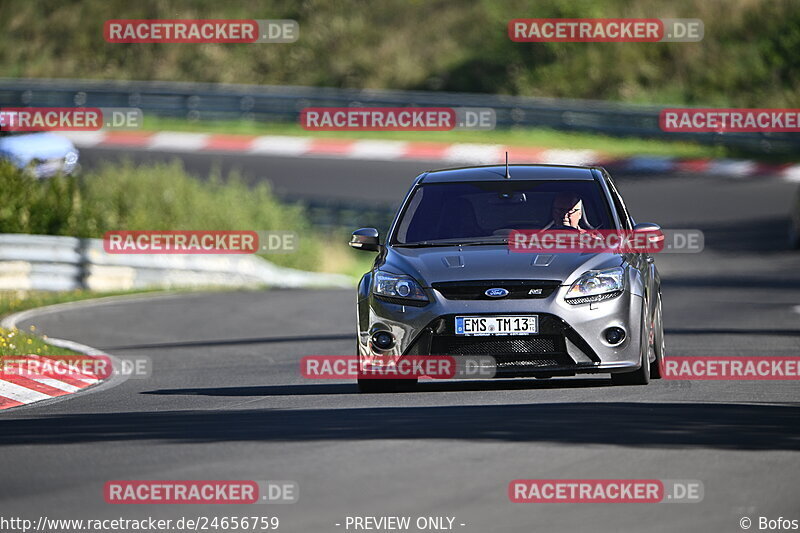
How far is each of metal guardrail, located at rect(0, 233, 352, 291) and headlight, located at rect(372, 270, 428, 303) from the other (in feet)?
35.5

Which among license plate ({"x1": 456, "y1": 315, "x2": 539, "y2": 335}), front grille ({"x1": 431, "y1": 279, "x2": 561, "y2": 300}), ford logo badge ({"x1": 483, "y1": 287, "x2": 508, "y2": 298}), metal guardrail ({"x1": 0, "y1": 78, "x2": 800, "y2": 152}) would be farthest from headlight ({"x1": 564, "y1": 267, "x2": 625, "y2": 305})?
metal guardrail ({"x1": 0, "y1": 78, "x2": 800, "y2": 152})

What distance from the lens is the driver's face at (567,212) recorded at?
11500mm

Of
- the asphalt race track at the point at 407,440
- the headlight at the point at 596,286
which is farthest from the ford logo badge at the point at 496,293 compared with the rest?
the asphalt race track at the point at 407,440

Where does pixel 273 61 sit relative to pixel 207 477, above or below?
above

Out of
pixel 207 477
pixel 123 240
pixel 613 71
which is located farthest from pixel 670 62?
pixel 207 477

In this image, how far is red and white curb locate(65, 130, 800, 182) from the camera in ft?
108

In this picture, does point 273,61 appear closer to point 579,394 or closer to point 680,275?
point 680,275

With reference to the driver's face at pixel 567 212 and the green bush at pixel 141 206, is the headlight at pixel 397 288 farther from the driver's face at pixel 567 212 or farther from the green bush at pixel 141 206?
the green bush at pixel 141 206

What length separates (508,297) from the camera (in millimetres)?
10375

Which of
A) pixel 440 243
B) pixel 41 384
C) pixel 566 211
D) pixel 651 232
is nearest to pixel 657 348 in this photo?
pixel 651 232

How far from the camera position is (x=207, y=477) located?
7602 millimetres

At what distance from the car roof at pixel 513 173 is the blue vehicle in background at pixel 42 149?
17514 mm

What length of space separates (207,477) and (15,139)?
22777mm

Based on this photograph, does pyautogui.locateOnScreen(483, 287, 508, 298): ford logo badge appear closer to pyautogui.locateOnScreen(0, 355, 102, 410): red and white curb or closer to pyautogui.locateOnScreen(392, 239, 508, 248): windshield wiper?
pyautogui.locateOnScreen(392, 239, 508, 248): windshield wiper
